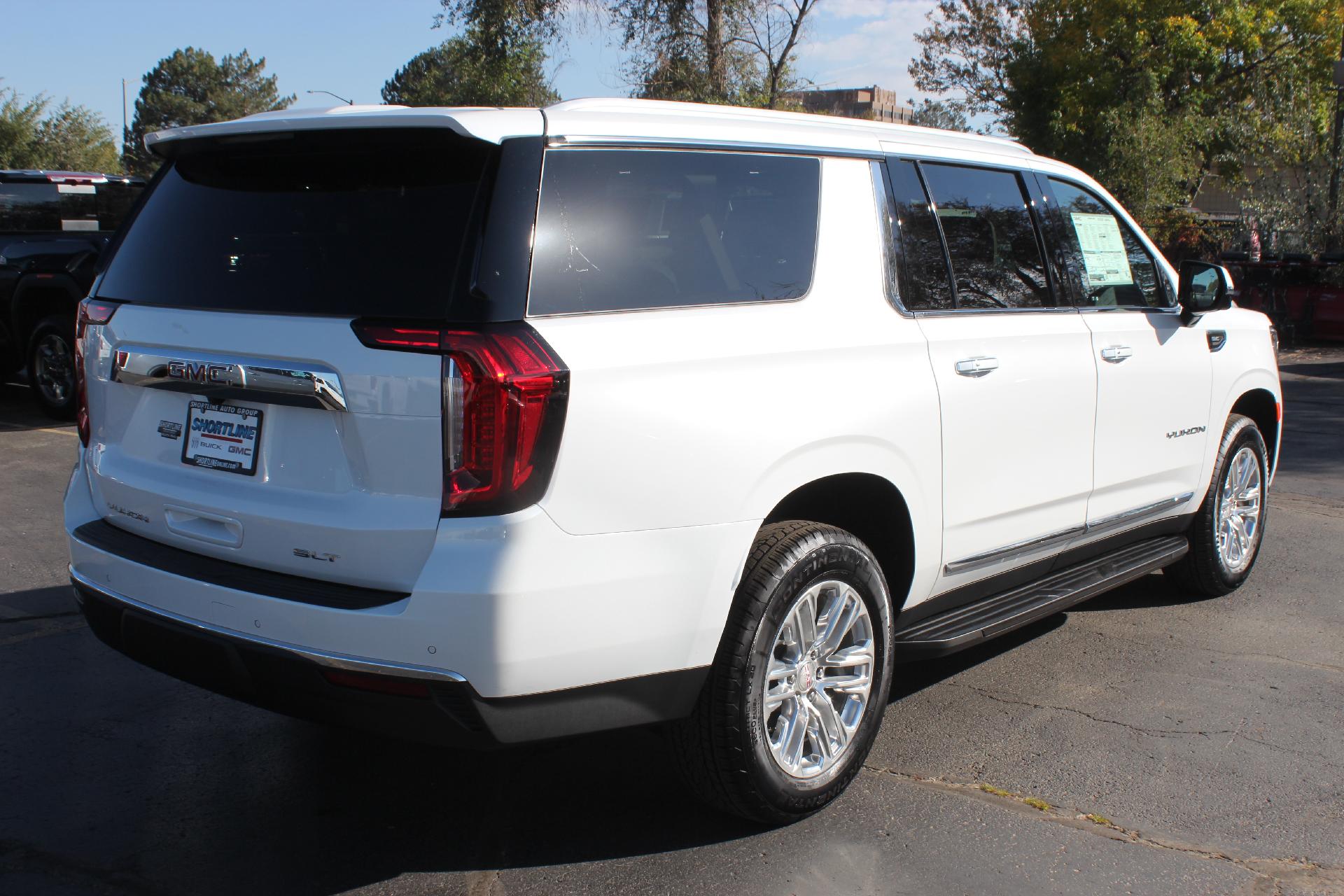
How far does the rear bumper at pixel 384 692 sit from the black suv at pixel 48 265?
8.43 m

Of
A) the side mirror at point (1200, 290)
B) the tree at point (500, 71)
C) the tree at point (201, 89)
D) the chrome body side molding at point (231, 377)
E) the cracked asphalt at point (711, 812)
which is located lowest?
the cracked asphalt at point (711, 812)

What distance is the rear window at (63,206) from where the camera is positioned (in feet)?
37.3

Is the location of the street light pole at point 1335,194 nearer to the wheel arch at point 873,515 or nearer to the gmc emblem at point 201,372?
the wheel arch at point 873,515

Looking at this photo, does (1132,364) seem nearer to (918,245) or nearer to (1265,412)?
(918,245)

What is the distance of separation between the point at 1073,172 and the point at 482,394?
10.4 ft

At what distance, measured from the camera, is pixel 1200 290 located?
5.16m

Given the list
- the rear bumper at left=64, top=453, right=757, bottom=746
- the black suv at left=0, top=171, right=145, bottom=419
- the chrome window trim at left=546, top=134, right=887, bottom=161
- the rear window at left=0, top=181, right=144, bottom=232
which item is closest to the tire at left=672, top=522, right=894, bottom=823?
the rear bumper at left=64, top=453, right=757, bottom=746

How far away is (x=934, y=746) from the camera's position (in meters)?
4.05

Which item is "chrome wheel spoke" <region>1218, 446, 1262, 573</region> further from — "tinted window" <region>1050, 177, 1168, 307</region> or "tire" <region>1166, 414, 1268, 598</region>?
"tinted window" <region>1050, 177, 1168, 307</region>

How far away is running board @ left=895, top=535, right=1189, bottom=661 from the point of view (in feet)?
12.9

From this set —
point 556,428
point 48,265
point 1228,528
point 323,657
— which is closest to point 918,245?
point 556,428

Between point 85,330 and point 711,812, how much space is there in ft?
7.44

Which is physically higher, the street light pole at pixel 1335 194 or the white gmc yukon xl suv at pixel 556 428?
the street light pole at pixel 1335 194

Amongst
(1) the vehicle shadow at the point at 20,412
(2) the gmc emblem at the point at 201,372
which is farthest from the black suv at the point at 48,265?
(2) the gmc emblem at the point at 201,372
